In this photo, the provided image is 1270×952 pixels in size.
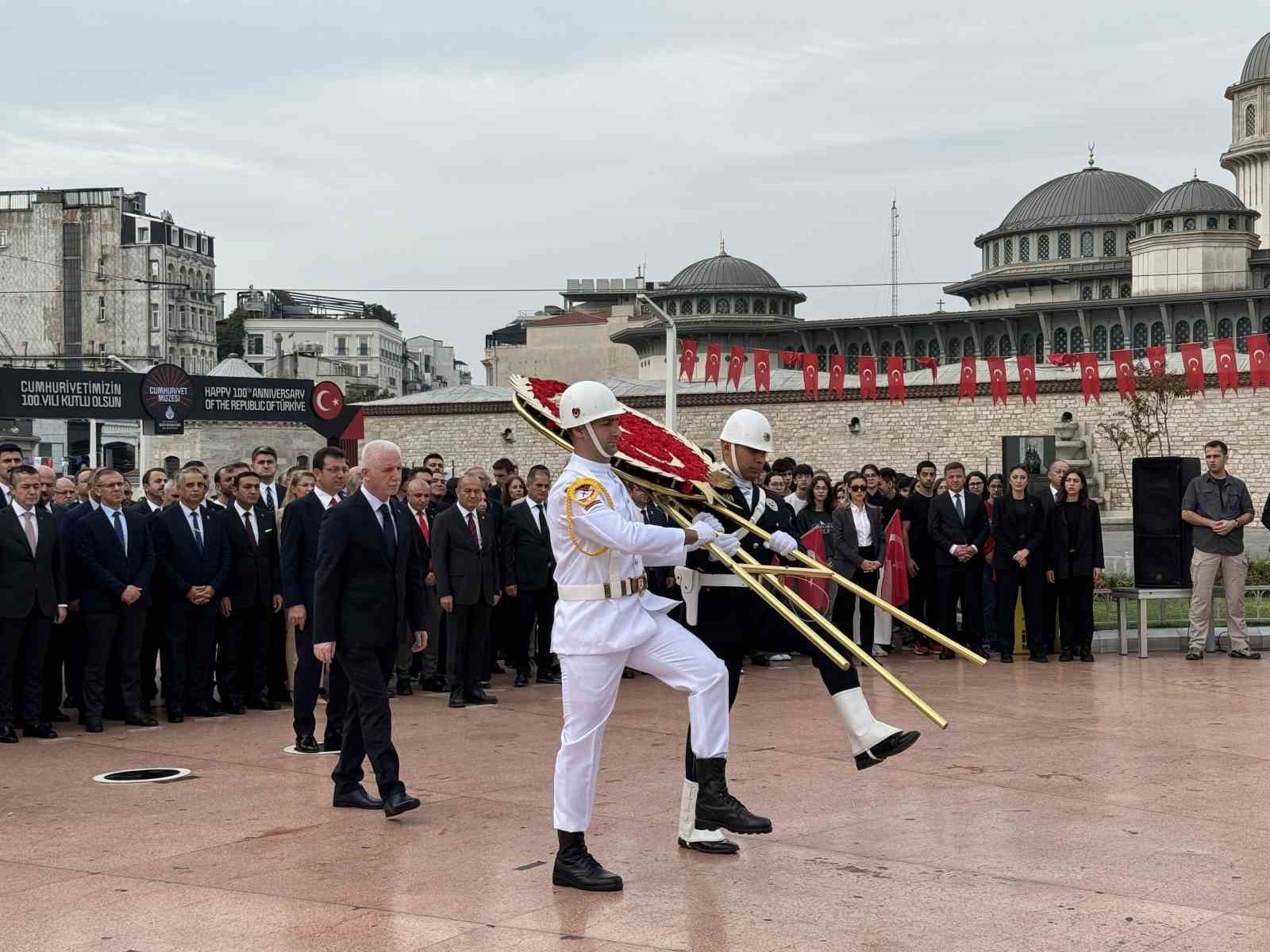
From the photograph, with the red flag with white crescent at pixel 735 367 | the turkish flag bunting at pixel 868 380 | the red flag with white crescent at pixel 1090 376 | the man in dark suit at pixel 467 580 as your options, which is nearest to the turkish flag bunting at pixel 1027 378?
the red flag with white crescent at pixel 1090 376

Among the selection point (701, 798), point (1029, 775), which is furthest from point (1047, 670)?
point (701, 798)

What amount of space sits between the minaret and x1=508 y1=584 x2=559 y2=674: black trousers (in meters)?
63.8

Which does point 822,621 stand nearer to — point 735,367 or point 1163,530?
point 1163,530

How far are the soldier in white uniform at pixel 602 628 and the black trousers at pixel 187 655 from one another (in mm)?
5129

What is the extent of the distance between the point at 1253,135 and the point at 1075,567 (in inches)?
2507

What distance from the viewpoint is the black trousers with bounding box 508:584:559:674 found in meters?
12.2

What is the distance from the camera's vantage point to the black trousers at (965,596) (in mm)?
14016

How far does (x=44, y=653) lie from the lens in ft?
31.9

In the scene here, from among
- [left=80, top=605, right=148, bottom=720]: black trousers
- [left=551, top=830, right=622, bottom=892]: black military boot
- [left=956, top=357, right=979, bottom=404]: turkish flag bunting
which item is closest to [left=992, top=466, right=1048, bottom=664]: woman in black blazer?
[left=80, top=605, right=148, bottom=720]: black trousers

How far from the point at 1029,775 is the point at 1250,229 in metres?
60.1

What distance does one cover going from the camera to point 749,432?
671cm

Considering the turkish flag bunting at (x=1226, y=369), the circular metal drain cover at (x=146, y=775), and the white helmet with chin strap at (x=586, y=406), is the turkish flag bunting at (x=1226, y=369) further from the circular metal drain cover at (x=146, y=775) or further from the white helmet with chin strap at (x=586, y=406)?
the white helmet with chin strap at (x=586, y=406)

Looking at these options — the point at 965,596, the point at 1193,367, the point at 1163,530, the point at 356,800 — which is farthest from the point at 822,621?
the point at 1193,367

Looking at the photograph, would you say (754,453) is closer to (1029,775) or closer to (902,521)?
(1029,775)
